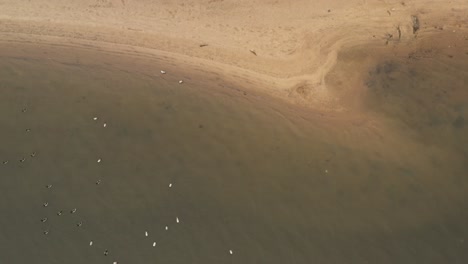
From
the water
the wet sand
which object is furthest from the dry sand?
the water

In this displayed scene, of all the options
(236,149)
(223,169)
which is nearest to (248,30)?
(236,149)

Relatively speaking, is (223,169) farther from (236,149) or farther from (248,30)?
(248,30)

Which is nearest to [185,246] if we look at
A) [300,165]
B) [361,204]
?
[300,165]

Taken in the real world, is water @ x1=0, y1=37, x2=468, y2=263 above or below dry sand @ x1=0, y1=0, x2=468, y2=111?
below

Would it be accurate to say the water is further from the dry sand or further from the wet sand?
the dry sand

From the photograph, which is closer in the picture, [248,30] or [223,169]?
[223,169]

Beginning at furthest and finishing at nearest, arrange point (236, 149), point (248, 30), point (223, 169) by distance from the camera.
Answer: point (248, 30)
point (236, 149)
point (223, 169)

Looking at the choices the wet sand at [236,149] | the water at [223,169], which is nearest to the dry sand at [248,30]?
the wet sand at [236,149]
